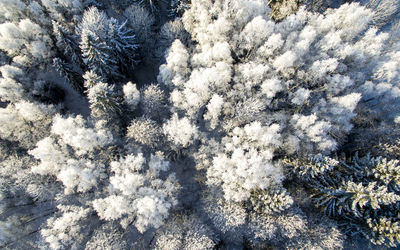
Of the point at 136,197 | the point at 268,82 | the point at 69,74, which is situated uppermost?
the point at 69,74

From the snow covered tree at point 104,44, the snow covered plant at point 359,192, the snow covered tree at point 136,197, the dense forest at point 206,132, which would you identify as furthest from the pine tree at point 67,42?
the snow covered plant at point 359,192

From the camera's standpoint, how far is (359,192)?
17344 millimetres

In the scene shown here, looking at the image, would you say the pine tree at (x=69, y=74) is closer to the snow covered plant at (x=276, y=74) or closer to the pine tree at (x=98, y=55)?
the pine tree at (x=98, y=55)

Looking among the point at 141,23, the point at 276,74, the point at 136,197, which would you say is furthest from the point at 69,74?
the point at 276,74

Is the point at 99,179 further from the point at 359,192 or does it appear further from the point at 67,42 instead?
the point at 359,192

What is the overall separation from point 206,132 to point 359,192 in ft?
52.6

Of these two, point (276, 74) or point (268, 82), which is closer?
point (268, 82)

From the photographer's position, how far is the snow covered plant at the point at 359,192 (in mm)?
17219

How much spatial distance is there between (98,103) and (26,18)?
59.6 ft

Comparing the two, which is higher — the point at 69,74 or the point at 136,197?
the point at 69,74

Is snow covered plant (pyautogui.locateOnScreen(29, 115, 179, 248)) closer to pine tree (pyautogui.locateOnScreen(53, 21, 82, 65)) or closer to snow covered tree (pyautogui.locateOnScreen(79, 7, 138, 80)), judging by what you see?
snow covered tree (pyautogui.locateOnScreen(79, 7, 138, 80))

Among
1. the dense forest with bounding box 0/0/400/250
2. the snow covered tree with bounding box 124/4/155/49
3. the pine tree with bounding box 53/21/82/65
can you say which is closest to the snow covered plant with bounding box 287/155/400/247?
the dense forest with bounding box 0/0/400/250

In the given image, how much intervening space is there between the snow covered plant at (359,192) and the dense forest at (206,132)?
0.53ft

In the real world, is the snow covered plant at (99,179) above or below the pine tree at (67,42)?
below
